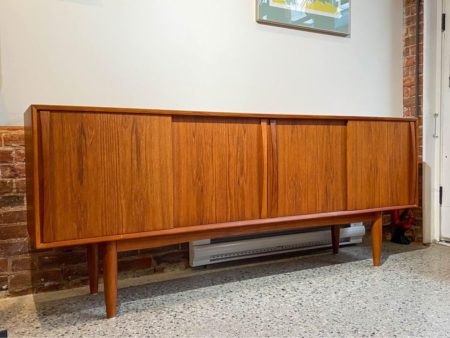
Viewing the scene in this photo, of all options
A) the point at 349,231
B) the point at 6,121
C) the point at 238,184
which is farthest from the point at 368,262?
the point at 6,121

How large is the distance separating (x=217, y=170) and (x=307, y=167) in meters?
0.50

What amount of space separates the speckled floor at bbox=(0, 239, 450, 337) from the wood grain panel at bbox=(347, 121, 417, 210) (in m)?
0.42

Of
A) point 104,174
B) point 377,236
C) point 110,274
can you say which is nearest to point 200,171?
point 104,174

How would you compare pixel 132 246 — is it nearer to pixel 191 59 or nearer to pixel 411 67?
pixel 191 59

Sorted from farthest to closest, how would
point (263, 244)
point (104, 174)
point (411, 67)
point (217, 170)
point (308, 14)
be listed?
1. point (411, 67)
2. point (308, 14)
3. point (263, 244)
4. point (217, 170)
5. point (104, 174)

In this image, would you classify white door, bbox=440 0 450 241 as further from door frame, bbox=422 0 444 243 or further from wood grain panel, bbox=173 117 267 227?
wood grain panel, bbox=173 117 267 227

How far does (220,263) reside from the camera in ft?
7.33

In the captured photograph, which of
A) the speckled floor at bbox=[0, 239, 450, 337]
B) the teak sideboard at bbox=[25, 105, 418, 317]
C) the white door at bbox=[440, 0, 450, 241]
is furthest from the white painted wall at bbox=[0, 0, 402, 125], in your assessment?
the speckled floor at bbox=[0, 239, 450, 337]

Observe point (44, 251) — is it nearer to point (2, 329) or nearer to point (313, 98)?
point (2, 329)

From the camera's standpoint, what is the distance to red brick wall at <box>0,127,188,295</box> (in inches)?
67.6

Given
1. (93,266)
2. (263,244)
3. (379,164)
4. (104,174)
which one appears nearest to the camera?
(104,174)

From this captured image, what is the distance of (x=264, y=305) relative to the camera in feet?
5.35

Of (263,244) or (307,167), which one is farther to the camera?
(263,244)

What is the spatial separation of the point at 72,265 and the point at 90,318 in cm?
43
